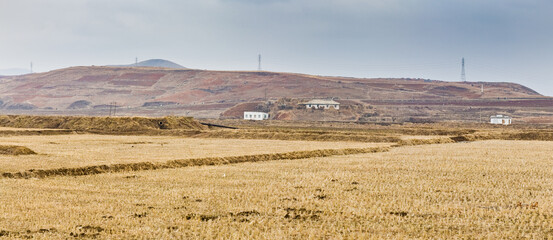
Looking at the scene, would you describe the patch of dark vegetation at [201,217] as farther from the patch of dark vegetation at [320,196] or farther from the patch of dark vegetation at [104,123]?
the patch of dark vegetation at [104,123]

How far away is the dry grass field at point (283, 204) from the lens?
15484mm

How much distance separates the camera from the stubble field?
15523 mm

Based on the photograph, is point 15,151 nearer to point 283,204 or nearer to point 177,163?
point 177,163

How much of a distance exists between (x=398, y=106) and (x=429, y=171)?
166967 mm

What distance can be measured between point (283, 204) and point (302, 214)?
1883 millimetres

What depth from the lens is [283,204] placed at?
19.6 metres

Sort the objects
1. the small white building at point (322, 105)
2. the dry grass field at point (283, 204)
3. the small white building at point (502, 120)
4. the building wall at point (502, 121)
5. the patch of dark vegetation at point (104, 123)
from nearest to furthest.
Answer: the dry grass field at point (283, 204)
the patch of dark vegetation at point (104, 123)
the building wall at point (502, 121)
the small white building at point (502, 120)
the small white building at point (322, 105)

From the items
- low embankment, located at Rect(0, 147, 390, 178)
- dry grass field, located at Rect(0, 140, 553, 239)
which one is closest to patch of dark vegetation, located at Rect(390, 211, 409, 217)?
dry grass field, located at Rect(0, 140, 553, 239)

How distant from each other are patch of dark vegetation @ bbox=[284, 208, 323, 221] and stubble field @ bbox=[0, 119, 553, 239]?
1.4 inches

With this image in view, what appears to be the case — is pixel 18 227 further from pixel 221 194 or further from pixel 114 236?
pixel 221 194

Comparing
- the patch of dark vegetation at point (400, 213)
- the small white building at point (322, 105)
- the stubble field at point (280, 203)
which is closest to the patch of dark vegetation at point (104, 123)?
the stubble field at point (280, 203)

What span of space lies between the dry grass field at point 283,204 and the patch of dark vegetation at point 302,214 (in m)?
0.03

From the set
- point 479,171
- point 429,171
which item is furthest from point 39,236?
point 479,171

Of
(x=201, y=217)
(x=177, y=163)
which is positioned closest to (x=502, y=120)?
(x=177, y=163)
